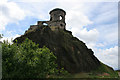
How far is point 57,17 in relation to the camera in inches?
1745

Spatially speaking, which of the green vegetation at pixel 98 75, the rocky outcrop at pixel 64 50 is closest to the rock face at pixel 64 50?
the rocky outcrop at pixel 64 50

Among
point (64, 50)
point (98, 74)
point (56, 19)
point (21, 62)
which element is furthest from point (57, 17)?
point (21, 62)

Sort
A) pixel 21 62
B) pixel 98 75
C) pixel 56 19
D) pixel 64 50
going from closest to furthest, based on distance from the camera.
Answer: pixel 21 62
pixel 98 75
pixel 64 50
pixel 56 19

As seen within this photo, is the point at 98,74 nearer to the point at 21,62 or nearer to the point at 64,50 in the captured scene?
the point at 64,50

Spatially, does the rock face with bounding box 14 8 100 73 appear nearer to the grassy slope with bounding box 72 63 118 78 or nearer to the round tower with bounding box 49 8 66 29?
the grassy slope with bounding box 72 63 118 78

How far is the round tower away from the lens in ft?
141

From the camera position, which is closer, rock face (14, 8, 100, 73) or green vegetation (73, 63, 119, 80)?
green vegetation (73, 63, 119, 80)

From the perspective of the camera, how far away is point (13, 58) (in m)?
12.0

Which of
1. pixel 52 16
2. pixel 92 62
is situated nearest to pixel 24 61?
pixel 92 62

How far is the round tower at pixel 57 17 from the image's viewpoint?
42.9 m

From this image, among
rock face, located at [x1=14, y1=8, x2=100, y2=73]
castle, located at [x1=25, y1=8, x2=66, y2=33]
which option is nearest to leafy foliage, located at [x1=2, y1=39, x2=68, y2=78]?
rock face, located at [x1=14, y1=8, x2=100, y2=73]

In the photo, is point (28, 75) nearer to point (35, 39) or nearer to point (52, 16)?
point (35, 39)

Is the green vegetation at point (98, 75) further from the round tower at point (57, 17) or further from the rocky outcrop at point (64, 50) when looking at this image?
the round tower at point (57, 17)

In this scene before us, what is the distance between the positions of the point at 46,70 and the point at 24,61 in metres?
4.06
